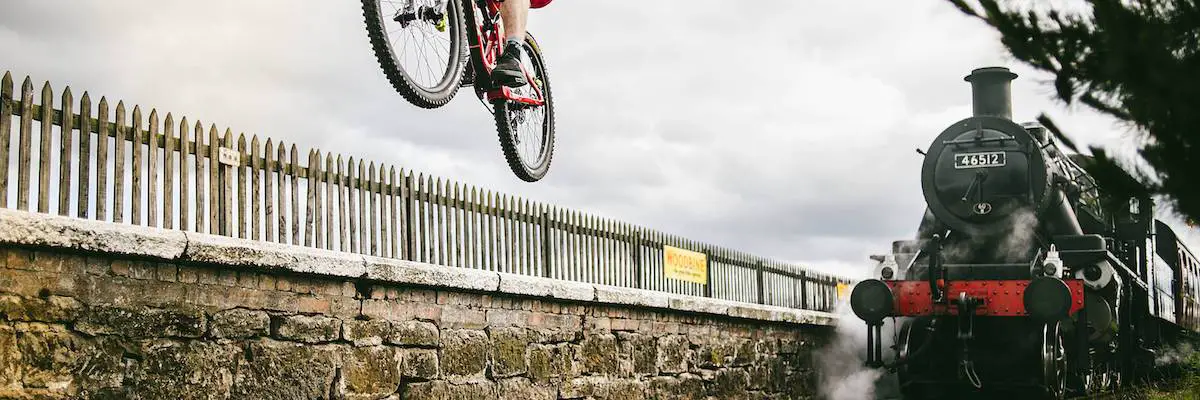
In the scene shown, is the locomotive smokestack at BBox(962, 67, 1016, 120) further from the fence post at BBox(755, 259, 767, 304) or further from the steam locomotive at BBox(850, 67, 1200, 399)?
the fence post at BBox(755, 259, 767, 304)

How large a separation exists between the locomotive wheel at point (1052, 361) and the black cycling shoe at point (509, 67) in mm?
4860

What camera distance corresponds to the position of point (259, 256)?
559cm

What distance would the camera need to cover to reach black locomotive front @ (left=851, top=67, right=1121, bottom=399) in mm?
9531

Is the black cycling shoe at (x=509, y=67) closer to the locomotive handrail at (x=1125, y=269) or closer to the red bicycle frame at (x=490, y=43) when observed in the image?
the red bicycle frame at (x=490, y=43)

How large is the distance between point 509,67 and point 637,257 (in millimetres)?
3258

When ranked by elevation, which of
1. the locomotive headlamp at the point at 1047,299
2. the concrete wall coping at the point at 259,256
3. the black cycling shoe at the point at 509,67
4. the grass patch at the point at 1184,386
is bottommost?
the grass patch at the point at 1184,386

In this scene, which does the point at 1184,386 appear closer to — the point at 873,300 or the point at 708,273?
the point at 873,300

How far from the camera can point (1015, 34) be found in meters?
3.68

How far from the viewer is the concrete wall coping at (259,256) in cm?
472

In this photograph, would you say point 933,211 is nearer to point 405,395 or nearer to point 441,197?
point 441,197

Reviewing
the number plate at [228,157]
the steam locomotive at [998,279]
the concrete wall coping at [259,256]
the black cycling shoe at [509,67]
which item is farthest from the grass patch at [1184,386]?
the number plate at [228,157]

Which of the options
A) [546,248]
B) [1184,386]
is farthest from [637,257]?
[1184,386]

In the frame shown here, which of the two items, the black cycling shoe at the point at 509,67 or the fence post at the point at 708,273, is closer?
the black cycling shoe at the point at 509,67

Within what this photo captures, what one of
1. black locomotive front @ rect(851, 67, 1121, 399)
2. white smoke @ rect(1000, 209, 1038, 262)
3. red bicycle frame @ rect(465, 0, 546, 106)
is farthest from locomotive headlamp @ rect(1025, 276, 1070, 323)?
red bicycle frame @ rect(465, 0, 546, 106)
